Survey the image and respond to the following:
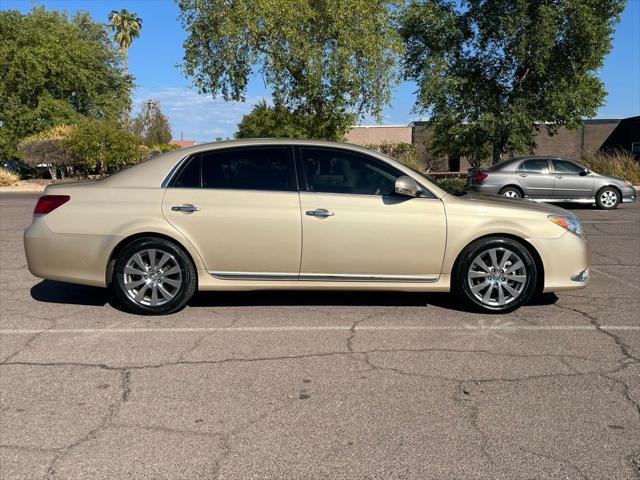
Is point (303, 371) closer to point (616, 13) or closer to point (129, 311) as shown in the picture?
point (129, 311)

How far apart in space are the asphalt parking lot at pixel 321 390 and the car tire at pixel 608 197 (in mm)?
11468

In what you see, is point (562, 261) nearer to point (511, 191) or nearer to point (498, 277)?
point (498, 277)

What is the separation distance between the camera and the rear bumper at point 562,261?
5836 mm

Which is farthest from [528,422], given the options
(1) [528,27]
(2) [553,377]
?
(1) [528,27]

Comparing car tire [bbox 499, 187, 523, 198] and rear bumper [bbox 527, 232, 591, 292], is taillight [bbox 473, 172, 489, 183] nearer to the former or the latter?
car tire [bbox 499, 187, 523, 198]

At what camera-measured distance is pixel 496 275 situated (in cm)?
586

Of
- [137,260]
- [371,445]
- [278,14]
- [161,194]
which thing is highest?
[278,14]

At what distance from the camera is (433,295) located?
6730 mm

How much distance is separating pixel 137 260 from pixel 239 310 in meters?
1.09

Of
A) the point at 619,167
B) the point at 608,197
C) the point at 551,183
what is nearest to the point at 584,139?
the point at 619,167

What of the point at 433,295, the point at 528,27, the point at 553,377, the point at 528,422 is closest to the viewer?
the point at 528,422

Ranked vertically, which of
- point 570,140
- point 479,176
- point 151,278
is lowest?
point 151,278

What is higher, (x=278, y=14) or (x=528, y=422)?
(x=278, y=14)

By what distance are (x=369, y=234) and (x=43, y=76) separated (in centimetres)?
3286
